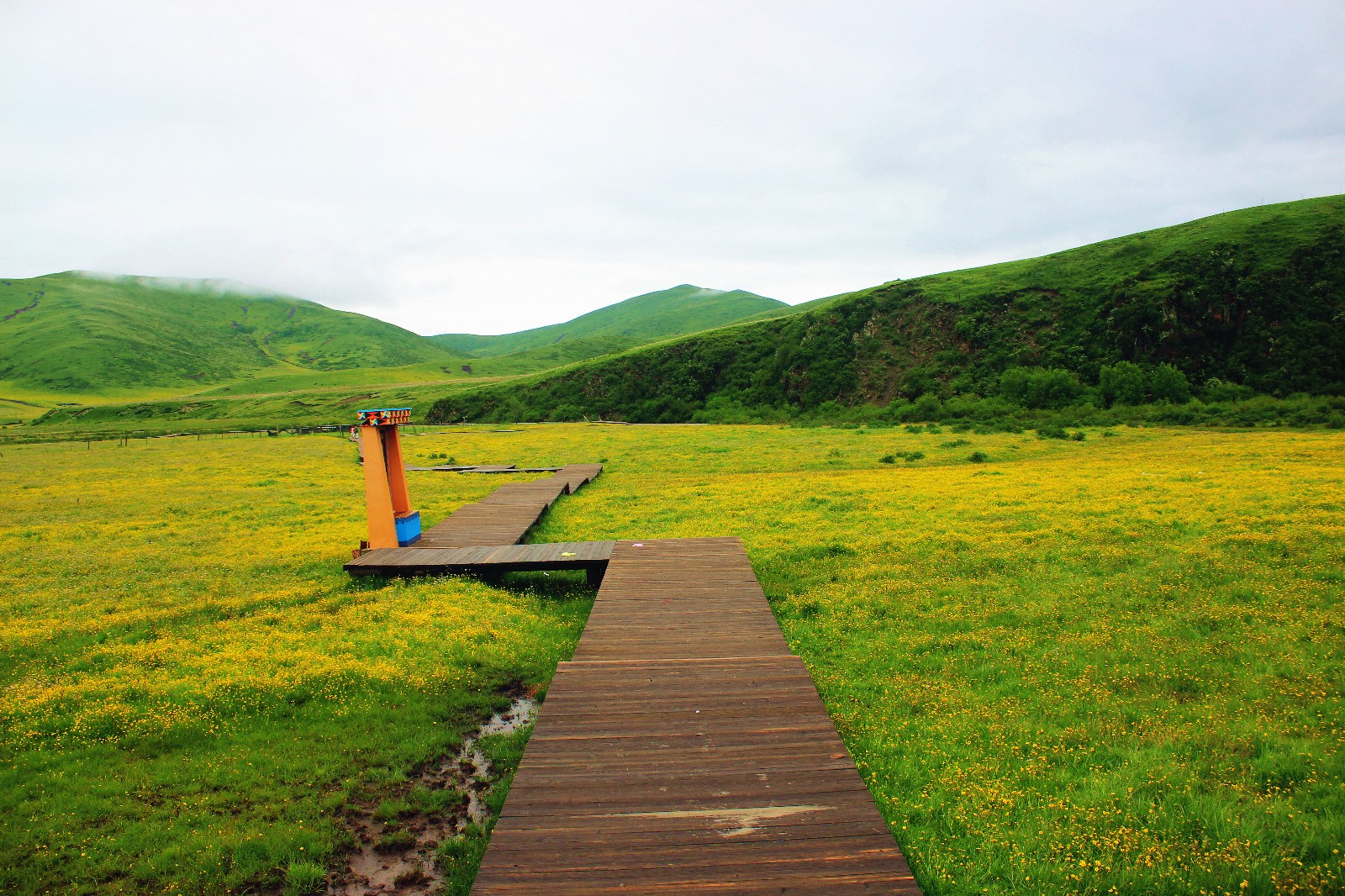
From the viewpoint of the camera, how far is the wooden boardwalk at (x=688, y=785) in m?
4.66

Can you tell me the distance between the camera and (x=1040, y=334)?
74.1 meters

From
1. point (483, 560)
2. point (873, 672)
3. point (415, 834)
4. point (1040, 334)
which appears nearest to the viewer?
point (415, 834)

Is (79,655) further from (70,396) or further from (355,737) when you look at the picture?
(70,396)

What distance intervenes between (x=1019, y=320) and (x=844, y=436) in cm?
4725

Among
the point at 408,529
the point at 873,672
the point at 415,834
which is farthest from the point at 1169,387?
the point at 415,834

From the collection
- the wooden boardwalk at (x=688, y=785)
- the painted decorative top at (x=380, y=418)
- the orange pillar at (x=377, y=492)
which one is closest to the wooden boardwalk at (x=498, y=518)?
the orange pillar at (x=377, y=492)

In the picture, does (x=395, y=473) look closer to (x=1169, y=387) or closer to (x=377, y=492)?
(x=377, y=492)

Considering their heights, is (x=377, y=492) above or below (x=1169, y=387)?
above

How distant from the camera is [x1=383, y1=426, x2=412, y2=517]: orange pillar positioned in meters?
16.3

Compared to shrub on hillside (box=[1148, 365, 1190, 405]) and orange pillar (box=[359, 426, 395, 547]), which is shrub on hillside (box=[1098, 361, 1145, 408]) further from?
orange pillar (box=[359, 426, 395, 547])

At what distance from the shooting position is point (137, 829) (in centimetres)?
654

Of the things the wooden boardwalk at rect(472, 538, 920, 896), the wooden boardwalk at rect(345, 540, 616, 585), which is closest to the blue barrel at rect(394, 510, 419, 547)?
the wooden boardwalk at rect(345, 540, 616, 585)

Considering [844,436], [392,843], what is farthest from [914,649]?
[844,436]

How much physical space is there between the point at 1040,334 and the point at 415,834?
275ft
